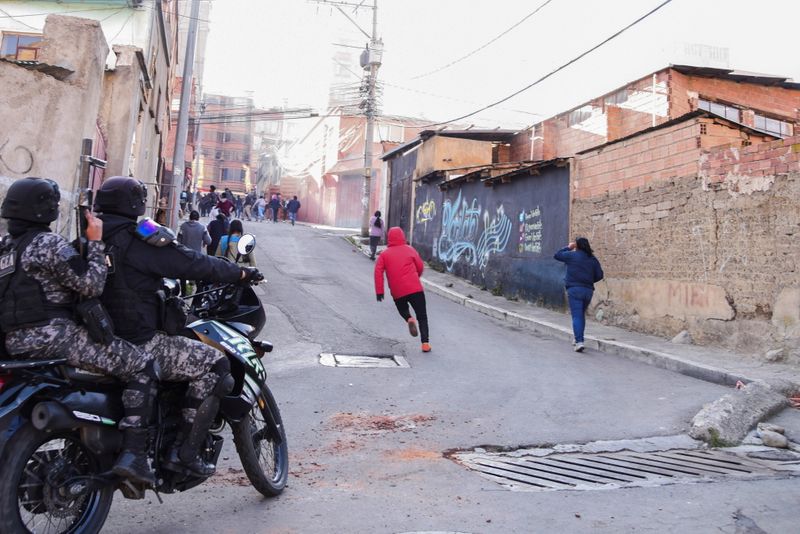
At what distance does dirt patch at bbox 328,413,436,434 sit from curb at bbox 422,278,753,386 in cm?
385

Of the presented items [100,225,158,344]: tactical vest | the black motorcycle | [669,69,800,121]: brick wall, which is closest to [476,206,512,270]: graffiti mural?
[669,69,800,121]: brick wall

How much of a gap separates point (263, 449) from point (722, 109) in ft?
56.6

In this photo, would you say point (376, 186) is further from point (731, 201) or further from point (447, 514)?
point (447, 514)

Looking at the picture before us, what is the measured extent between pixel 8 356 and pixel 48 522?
73 centimetres

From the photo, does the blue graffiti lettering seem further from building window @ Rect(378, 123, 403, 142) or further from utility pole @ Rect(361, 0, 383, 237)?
building window @ Rect(378, 123, 403, 142)

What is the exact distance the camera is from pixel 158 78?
1828 centimetres

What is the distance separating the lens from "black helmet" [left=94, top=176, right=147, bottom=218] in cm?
324

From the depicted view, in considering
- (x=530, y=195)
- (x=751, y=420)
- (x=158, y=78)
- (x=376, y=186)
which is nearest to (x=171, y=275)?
(x=751, y=420)

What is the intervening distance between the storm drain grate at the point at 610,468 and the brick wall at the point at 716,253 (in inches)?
165

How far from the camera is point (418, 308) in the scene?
9133 millimetres

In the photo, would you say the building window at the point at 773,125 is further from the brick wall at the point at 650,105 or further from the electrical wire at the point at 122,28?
the electrical wire at the point at 122,28

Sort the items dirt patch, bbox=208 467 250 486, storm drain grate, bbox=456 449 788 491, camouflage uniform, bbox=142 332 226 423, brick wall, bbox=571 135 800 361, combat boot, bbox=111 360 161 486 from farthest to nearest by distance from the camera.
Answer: brick wall, bbox=571 135 800 361 < storm drain grate, bbox=456 449 788 491 < dirt patch, bbox=208 467 250 486 < camouflage uniform, bbox=142 332 226 423 < combat boot, bbox=111 360 161 486

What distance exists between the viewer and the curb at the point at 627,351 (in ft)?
25.3

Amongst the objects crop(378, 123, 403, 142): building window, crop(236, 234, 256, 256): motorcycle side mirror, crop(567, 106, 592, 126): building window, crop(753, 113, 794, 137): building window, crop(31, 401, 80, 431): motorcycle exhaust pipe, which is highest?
crop(378, 123, 403, 142): building window
